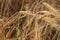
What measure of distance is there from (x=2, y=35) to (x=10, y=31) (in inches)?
2.9

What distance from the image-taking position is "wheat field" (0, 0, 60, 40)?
4.99 ft

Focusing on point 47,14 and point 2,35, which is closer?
point 47,14

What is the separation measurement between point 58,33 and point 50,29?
6 cm

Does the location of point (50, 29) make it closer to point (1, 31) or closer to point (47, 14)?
point (47, 14)

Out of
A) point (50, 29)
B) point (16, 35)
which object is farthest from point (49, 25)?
point (16, 35)

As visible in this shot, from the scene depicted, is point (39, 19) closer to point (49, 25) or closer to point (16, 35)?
point (49, 25)

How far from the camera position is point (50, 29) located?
162 centimetres

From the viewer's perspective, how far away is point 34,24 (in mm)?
1605

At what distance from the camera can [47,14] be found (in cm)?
151

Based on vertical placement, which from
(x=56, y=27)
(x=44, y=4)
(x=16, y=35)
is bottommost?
(x=16, y=35)

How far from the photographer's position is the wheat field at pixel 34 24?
152 centimetres

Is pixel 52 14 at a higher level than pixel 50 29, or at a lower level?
higher

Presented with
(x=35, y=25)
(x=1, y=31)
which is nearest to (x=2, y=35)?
(x=1, y=31)

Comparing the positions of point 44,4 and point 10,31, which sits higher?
point 44,4
